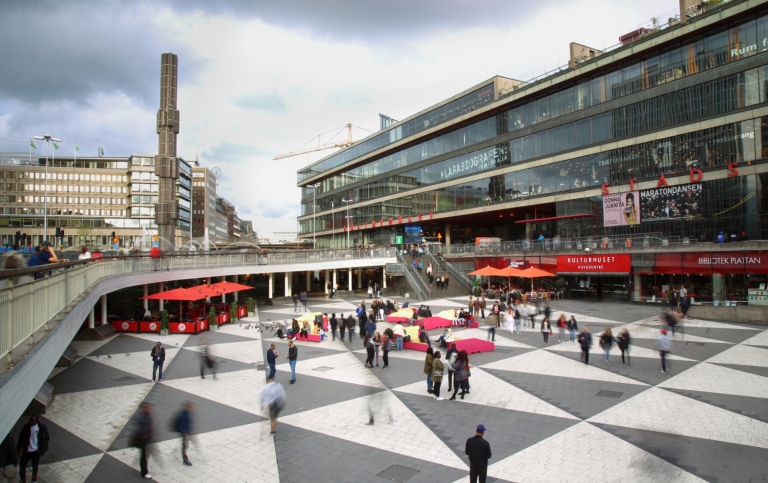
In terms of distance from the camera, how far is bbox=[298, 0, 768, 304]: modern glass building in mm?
30562

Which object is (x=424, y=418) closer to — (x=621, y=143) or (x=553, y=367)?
(x=553, y=367)

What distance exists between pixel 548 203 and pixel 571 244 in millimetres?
7253

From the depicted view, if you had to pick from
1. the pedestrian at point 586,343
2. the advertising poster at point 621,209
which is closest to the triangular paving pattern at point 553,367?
the pedestrian at point 586,343

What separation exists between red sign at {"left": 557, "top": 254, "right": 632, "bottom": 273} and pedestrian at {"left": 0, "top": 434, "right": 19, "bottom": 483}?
117 feet

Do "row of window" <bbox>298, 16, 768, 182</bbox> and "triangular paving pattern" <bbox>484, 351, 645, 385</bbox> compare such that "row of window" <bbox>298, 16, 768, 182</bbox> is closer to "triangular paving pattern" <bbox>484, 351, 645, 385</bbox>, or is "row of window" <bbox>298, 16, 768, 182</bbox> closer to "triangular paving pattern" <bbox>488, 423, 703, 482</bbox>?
"triangular paving pattern" <bbox>484, 351, 645, 385</bbox>

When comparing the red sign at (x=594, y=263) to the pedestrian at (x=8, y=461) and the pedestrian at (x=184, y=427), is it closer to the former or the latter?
the pedestrian at (x=184, y=427)

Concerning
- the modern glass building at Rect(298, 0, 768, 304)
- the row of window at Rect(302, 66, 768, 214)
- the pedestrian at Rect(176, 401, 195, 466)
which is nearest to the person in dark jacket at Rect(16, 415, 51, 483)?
the pedestrian at Rect(176, 401, 195, 466)

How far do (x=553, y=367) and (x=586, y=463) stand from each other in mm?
8085

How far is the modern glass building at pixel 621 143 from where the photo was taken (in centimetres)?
3056

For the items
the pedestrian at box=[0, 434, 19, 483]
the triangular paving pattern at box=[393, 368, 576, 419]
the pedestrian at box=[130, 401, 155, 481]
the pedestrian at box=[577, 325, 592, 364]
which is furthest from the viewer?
the pedestrian at box=[577, 325, 592, 364]

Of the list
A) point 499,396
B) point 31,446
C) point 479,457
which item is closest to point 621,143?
point 499,396

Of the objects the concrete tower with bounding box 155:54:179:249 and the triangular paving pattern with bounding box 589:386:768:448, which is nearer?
the triangular paving pattern with bounding box 589:386:768:448

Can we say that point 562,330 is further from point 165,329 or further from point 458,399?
point 165,329

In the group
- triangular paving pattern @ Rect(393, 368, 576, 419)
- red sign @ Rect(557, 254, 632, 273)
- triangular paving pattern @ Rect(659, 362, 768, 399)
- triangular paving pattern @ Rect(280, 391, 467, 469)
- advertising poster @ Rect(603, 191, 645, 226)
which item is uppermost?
advertising poster @ Rect(603, 191, 645, 226)
